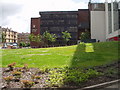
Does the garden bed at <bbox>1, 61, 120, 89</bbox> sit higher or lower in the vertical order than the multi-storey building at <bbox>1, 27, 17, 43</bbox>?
lower

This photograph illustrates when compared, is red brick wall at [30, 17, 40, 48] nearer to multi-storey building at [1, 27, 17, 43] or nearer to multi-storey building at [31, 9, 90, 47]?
multi-storey building at [31, 9, 90, 47]

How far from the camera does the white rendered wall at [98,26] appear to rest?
2576 inches

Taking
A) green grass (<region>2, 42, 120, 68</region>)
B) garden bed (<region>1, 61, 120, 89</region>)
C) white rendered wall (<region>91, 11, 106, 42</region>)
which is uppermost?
white rendered wall (<region>91, 11, 106, 42</region>)

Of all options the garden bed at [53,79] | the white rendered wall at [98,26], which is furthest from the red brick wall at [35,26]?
the garden bed at [53,79]

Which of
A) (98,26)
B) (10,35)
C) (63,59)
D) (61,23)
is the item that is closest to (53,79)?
(63,59)

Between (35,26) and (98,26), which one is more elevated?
(35,26)

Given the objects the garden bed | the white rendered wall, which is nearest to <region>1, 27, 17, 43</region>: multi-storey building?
the white rendered wall

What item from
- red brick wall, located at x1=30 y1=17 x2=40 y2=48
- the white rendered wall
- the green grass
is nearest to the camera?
the green grass

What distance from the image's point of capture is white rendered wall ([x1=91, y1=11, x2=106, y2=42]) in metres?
65.4

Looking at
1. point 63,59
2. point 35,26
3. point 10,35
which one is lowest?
point 63,59

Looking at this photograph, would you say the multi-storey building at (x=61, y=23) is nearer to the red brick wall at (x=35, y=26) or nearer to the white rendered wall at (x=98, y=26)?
the red brick wall at (x=35, y=26)

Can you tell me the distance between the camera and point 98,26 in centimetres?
6788

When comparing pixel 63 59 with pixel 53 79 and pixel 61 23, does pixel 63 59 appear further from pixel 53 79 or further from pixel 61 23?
pixel 61 23

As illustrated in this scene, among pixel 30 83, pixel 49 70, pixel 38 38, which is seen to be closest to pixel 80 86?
pixel 30 83
